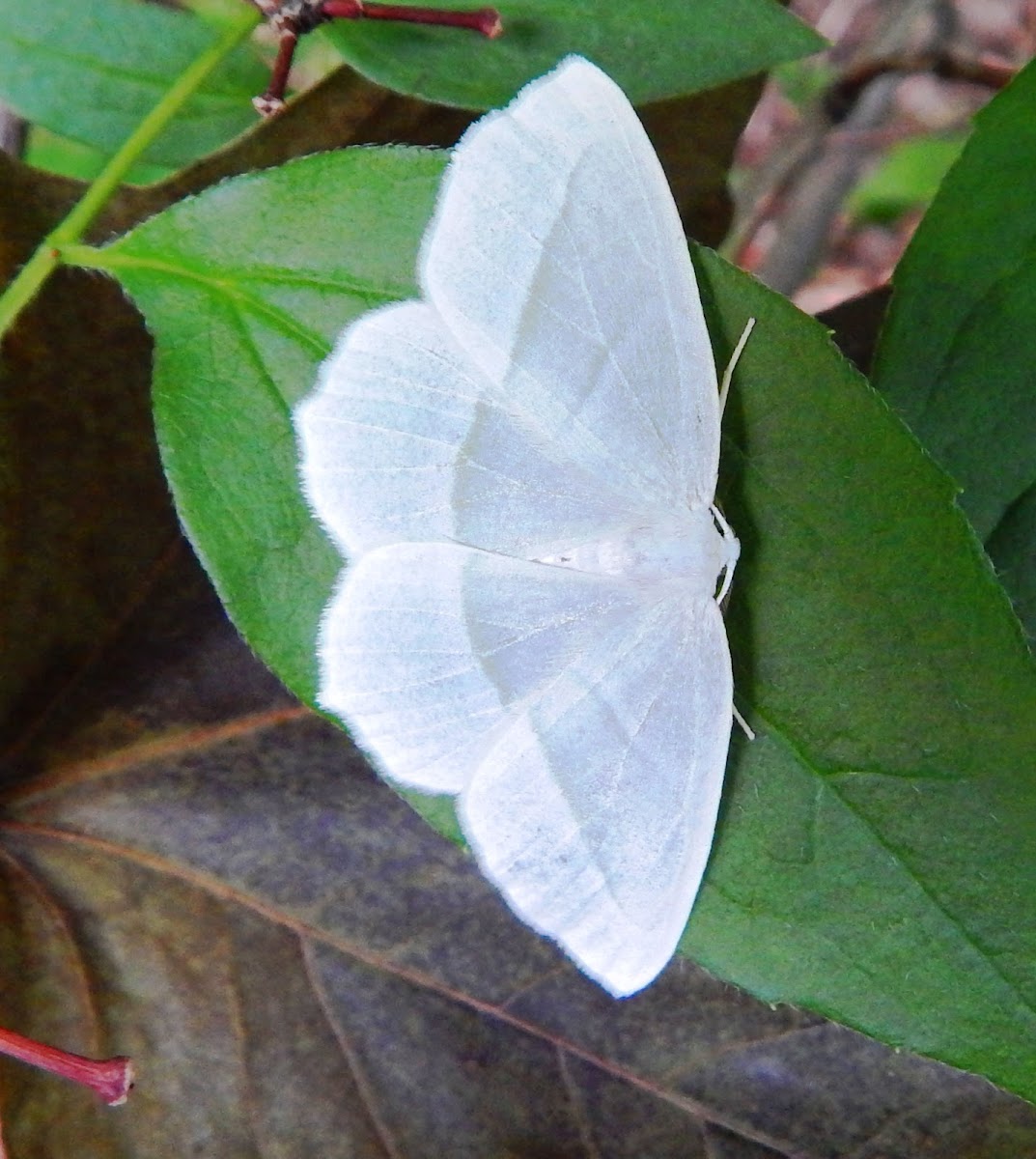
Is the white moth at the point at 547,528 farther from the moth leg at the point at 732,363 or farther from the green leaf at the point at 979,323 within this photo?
the green leaf at the point at 979,323

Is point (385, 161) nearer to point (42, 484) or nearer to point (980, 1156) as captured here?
Result: point (42, 484)

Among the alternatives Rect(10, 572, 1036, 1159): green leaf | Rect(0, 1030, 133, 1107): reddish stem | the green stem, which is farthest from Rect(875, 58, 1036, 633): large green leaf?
Rect(0, 1030, 133, 1107): reddish stem

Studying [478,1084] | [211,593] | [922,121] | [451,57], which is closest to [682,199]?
[451,57]

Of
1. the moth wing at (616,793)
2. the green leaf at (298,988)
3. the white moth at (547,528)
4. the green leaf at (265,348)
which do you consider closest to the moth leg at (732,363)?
the white moth at (547,528)

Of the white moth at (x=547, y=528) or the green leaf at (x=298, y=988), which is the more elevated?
the white moth at (x=547, y=528)

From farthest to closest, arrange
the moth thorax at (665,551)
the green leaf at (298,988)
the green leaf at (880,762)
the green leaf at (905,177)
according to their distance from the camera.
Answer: the green leaf at (905,177) < the green leaf at (298,988) < the moth thorax at (665,551) < the green leaf at (880,762)

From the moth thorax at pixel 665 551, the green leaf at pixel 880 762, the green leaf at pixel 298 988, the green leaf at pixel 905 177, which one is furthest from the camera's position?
the green leaf at pixel 905 177

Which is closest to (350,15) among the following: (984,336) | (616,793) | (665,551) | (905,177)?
(665,551)

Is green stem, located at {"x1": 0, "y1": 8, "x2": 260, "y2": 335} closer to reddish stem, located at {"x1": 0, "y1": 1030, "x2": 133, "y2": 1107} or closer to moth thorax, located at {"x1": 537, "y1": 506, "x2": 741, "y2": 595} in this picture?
moth thorax, located at {"x1": 537, "y1": 506, "x2": 741, "y2": 595}
